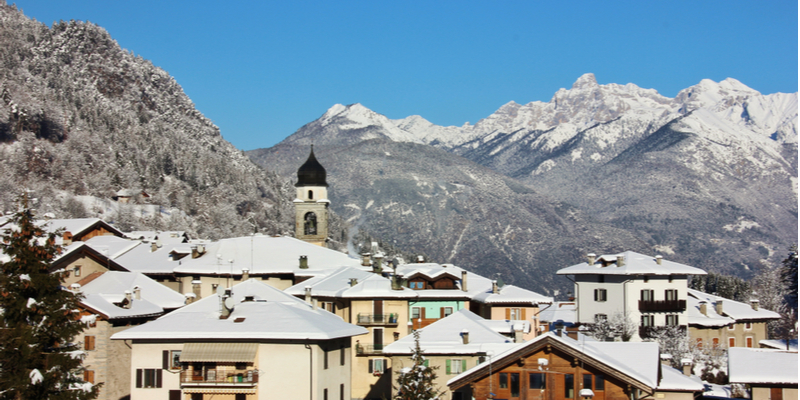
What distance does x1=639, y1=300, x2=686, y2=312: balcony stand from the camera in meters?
69.9

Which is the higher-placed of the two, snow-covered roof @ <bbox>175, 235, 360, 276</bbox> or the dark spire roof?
the dark spire roof

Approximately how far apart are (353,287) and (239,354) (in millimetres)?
18824

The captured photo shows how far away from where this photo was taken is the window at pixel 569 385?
35969 millimetres

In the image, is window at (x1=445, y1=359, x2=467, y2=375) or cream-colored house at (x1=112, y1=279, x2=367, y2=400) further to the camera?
window at (x1=445, y1=359, x2=467, y2=375)

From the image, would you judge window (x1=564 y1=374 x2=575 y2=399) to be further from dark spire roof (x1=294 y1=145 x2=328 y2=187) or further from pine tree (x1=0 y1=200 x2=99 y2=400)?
dark spire roof (x1=294 y1=145 x2=328 y2=187)

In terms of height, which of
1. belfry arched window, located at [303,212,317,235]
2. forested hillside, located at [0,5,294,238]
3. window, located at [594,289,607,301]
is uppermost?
forested hillside, located at [0,5,294,238]

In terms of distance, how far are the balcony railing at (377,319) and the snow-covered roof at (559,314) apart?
22.8 m

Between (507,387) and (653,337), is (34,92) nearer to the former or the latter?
Result: (653,337)

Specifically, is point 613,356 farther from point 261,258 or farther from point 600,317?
point 261,258

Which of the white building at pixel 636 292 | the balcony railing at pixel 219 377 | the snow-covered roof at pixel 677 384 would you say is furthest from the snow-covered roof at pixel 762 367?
the white building at pixel 636 292

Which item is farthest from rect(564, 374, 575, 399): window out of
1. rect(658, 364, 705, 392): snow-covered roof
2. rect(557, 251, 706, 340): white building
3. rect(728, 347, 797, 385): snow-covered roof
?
rect(557, 251, 706, 340): white building

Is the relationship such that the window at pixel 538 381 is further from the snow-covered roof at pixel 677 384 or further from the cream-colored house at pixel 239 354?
the cream-colored house at pixel 239 354

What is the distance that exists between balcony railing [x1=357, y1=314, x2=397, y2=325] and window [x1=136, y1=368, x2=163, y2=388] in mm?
16949

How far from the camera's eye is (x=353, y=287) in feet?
187
